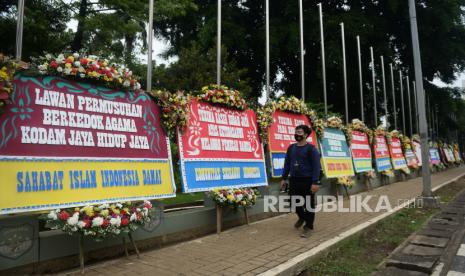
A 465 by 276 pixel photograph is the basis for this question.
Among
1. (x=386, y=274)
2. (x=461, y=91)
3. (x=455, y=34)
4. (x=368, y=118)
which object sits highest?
(x=455, y=34)

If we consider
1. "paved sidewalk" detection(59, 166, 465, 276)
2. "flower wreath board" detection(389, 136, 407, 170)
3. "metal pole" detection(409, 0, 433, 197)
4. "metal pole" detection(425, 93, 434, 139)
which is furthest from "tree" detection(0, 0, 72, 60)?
"metal pole" detection(425, 93, 434, 139)

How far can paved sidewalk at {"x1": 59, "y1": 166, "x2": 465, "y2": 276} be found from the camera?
14.5 ft

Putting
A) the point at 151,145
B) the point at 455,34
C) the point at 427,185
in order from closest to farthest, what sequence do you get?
the point at 151,145, the point at 427,185, the point at 455,34

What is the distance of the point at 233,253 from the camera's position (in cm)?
516

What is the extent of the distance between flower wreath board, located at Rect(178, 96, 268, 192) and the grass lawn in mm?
2235

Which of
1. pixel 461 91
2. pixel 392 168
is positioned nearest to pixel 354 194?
pixel 392 168

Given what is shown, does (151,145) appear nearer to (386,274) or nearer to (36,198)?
(36,198)

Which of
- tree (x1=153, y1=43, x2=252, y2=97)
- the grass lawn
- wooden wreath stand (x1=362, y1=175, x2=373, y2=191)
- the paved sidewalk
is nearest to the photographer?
the paved sidewalk

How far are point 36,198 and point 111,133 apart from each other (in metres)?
1.30

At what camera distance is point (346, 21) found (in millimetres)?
→ 20875

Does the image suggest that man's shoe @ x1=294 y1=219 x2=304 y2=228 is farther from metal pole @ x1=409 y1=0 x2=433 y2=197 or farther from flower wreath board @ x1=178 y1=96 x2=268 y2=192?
metal pole @ x1=409 y1=0 x2=433 y2=197

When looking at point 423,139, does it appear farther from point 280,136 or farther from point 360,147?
point 280,136

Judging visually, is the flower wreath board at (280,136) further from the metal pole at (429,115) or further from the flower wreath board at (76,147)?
the metal pole at (429,115)

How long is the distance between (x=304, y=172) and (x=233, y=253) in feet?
6.85
